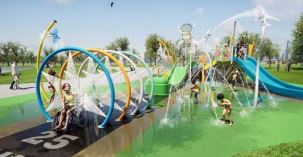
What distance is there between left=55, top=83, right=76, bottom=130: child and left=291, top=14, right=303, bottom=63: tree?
157ft

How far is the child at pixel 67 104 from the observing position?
8.40m

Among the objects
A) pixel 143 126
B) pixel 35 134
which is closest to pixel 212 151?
pixel 143 126

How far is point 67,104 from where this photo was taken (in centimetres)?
859

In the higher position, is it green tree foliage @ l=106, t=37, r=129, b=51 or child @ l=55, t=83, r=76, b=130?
green tree foliage @ l=106, t=37, r=129, b=51

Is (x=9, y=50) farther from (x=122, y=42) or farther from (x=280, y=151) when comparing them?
(x=280, y=151)

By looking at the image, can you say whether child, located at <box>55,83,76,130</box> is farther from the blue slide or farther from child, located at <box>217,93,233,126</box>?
the blue slide

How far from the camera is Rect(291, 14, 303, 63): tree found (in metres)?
45.0

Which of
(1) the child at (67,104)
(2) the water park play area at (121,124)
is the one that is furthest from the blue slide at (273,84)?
(1) the child at (67,104)

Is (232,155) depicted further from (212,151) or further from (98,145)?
(98,145)

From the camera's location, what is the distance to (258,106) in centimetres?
1335

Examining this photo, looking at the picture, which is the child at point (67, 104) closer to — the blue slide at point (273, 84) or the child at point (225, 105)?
the child at point (225, 105)

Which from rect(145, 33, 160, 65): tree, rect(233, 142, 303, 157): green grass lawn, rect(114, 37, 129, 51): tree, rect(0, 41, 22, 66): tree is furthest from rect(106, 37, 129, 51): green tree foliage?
rect(233, 142, 303, 157): green grass lawn

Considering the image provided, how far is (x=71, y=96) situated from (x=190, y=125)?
4.67 meters

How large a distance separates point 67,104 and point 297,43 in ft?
175
